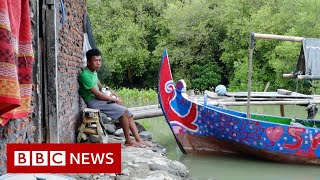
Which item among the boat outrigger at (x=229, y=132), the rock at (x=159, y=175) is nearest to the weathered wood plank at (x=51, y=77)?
the rock at (x=159, y=175)

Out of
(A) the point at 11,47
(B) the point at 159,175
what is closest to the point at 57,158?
(A) the point at 11,47

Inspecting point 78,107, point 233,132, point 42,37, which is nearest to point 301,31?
point 233,132

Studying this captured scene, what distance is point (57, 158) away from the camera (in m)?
2.19

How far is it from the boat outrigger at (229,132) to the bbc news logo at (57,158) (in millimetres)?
5448

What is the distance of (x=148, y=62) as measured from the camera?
24266 millimetres

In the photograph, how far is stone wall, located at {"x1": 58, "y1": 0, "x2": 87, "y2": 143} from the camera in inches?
187

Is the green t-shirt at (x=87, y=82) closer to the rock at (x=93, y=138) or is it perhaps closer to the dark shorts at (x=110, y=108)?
the dark shorts at (x=110, y=108)

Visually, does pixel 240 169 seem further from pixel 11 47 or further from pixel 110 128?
pixel 11 47

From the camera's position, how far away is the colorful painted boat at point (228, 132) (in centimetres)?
746

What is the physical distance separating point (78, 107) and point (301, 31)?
54.4ft

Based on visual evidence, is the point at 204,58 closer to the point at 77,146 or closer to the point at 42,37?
the point at 42,37

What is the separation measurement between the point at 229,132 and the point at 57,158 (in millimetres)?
5908

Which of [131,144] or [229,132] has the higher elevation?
[131,144]

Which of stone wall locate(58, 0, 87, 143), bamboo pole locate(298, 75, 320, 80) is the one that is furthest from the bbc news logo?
bamboo pole locate(298, 75, 320, 80)
